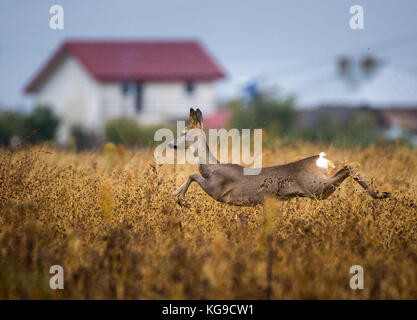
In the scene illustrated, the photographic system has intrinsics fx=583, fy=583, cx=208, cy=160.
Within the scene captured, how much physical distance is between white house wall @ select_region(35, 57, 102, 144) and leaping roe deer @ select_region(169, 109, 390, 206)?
26.5 metres

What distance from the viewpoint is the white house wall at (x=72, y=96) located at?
3441 cm

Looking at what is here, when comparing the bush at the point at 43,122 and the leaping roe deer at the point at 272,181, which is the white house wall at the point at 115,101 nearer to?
the bush at the point at 43,122

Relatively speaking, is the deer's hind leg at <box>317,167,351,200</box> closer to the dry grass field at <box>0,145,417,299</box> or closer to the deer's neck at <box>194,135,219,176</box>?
the dry grass field at <box>0,145,417,299</box>

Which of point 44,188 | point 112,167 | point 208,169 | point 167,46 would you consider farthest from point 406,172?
point 167,46

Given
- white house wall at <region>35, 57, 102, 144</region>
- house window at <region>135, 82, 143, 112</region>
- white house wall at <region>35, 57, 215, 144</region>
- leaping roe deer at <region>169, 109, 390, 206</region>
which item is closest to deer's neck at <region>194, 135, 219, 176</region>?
leaping roe deer at <region>169, 109, 390, 206</region>

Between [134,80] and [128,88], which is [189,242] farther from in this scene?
[128,88]

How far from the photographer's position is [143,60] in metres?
35.6

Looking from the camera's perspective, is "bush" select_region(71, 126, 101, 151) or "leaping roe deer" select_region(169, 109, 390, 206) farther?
"bush" select_region(71, 126, 101, 151)

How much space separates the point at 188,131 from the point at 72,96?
31.6 m

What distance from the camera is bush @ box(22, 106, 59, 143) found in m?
27.2

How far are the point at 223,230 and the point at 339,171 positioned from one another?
1.47 meters
